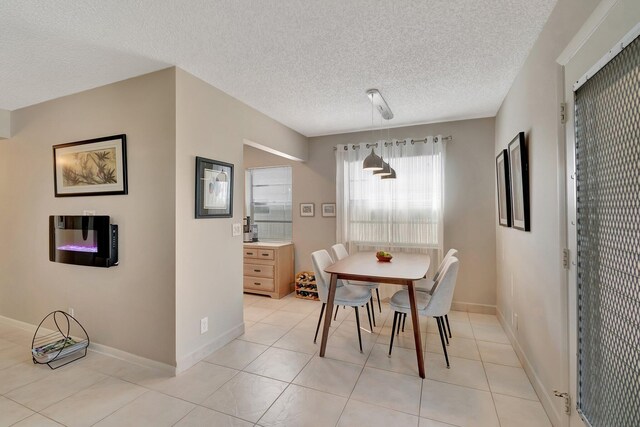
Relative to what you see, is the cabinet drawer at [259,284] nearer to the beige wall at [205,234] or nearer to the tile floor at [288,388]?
the beige wall at [205,234]

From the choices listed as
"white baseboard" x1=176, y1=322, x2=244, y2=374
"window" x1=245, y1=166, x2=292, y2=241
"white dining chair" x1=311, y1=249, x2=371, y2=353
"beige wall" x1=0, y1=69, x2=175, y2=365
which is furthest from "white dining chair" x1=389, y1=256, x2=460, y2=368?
"window" x1=245, y1=166, x2=292, y2=241

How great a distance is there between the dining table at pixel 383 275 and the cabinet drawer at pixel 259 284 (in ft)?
5.33

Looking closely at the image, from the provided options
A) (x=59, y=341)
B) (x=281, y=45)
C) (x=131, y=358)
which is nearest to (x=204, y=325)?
(x=131, y=358)

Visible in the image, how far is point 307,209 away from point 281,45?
113 inches

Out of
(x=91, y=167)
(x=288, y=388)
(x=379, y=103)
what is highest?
(x=379, y=103)

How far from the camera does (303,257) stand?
4707 millimetres

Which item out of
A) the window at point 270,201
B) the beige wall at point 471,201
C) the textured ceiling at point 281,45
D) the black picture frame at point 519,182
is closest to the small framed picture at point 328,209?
the window at point 270,201

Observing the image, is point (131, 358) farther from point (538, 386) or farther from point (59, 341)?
point (538, 386)

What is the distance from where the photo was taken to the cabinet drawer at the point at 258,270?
14.4ft

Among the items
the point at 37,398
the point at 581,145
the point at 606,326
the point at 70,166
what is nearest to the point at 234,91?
Answer: the point at 70,166

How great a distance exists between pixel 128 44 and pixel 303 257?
3.48 meters

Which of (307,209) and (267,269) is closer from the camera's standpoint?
(267,269)

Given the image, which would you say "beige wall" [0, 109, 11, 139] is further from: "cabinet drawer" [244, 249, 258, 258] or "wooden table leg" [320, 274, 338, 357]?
"wooden table leg" [320, 274, 338, 357]

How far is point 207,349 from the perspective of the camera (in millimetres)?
2645
